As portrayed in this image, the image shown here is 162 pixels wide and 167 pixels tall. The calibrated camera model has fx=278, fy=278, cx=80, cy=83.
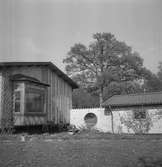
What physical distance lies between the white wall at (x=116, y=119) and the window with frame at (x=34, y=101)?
4.56m

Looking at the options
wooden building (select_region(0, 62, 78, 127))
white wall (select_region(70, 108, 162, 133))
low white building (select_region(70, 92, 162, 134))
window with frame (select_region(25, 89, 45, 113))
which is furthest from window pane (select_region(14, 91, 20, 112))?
white wall (select_region(70, 108, 162, 133))

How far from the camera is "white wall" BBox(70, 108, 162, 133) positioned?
16.8 m

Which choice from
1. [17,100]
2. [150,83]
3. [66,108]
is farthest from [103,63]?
[17,100]

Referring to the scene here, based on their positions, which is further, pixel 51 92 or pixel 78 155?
pixel 51 92

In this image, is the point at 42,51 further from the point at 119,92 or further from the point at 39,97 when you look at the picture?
the point at 119,92

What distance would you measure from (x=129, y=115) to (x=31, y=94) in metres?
6.40

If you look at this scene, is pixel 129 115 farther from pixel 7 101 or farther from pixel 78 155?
pixel 78 155

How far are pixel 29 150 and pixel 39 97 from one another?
7.03 meters

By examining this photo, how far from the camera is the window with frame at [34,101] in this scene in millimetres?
14616

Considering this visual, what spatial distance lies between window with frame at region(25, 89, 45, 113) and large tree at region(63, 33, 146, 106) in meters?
17.1

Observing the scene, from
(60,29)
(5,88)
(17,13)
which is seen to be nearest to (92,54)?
(5,88)

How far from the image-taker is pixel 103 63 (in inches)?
1379

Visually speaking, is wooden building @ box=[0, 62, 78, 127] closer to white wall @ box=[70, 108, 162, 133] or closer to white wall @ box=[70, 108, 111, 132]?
white wall @ box=[70, 108, 111, 132]

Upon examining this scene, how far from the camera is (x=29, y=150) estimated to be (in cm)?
909
